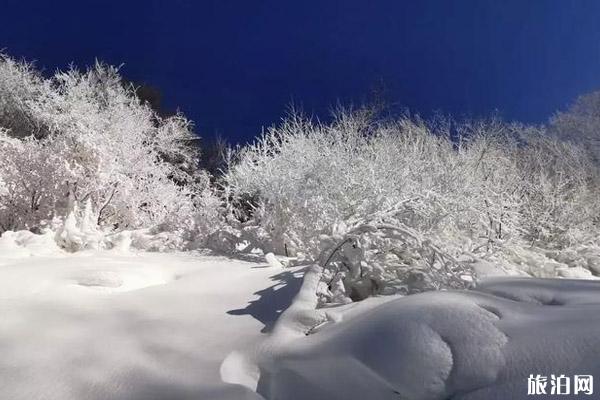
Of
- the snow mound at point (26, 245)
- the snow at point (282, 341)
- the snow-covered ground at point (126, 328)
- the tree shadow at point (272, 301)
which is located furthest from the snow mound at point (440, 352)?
the snow mound at point (26, 245)

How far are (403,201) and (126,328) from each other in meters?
2.96

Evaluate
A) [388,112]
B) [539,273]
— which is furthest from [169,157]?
[539,273]

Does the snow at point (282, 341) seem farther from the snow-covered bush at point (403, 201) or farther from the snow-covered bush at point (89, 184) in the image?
the snow-covered bush at point (89, 184)

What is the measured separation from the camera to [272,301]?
95.6 inches

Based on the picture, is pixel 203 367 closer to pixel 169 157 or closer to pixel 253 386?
pixel 253 386

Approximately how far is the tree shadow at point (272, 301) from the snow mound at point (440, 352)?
401 millimetres

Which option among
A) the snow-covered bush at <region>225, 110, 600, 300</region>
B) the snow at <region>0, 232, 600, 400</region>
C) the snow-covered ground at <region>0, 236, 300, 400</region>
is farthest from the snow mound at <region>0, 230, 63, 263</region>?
the snow-covered bush at <region>225, 110, 600, 300</region>

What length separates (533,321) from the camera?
1443 mm

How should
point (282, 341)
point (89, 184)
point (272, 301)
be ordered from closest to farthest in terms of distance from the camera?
point (282, 341) → point (272, 301) → point (89, 184)

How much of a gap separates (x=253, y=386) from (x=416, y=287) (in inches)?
48.3

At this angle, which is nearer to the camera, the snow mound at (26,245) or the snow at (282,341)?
the snow at (282,341)

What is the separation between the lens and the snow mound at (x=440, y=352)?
3.99ft

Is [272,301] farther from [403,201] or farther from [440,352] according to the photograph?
[403,201]

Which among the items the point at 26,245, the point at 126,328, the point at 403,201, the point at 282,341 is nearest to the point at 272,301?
the point at 282,341
